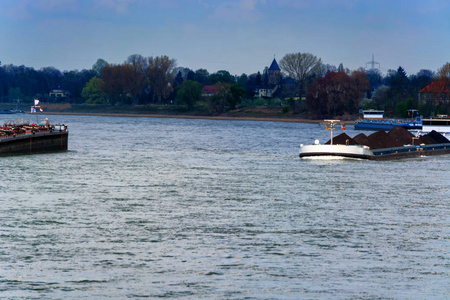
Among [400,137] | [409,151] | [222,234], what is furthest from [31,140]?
[222,234]

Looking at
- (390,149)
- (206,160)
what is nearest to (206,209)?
(206,160)

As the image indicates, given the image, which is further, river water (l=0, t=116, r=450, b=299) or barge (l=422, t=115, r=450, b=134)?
barge (l=422, t=115, r=450, b=134)

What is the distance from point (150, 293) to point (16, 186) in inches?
1175

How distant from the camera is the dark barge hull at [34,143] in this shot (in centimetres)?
7562

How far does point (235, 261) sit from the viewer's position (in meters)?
27.0

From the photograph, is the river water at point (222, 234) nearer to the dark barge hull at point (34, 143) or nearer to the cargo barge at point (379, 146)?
the dark barge hull at point (34, 143)

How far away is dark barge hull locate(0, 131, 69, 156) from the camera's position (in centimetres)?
7562

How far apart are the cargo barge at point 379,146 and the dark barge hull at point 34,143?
2789cm

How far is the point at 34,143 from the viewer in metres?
80.5

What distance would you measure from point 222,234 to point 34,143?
172ft

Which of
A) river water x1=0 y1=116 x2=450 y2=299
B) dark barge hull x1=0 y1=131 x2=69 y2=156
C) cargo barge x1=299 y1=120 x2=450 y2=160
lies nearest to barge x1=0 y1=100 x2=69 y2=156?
dark barge hull x1=0 y1=131 x2=69 y2=156

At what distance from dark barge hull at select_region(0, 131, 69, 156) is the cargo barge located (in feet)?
91.5

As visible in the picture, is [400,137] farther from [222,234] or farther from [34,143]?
[222,234]

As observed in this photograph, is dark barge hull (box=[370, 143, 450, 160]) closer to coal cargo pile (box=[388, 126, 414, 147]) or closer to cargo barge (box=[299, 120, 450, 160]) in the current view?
cargo barge (box=[299, 120, 450, 160])
